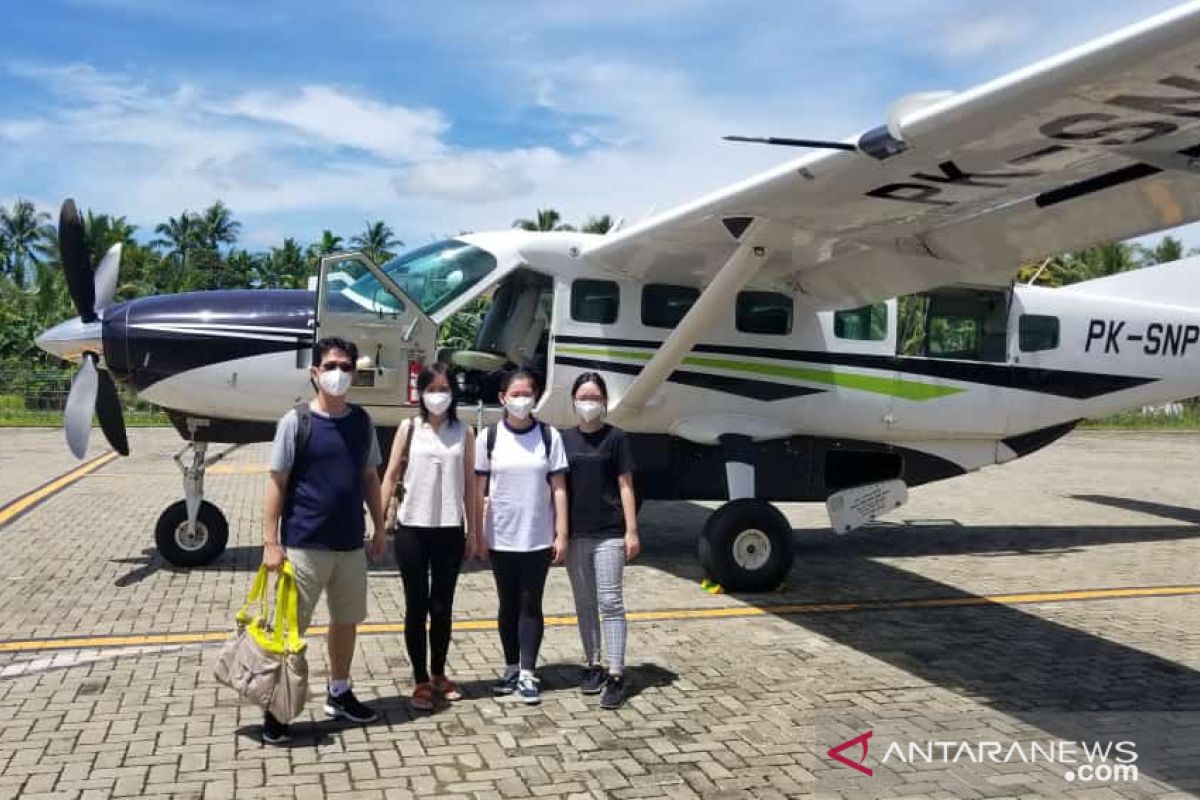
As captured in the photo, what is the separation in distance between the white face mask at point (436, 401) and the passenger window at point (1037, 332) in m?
6.71

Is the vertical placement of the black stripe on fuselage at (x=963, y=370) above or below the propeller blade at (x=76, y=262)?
below

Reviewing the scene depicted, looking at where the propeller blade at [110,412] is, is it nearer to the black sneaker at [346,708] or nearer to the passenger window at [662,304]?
the black sneaker at [346,708]

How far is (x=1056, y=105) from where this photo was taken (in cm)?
457

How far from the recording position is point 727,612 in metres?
7.61

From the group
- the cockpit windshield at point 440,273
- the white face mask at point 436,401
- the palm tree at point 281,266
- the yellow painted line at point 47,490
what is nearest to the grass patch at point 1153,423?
the cockpit windshield at point 440,273

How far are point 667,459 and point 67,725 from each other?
554cm

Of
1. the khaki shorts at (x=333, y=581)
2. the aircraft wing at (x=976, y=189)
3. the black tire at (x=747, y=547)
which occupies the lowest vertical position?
the black tire at (x=747, y=547)

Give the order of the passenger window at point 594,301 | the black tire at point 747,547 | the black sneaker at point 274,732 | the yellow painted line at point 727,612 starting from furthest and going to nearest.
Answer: the passenger window at point 594,301 < the black tire at point 747,547 < the yellow painted line at point 727,612 < the black sneaker at point 274,732

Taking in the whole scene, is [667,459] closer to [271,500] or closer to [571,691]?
[571,691]

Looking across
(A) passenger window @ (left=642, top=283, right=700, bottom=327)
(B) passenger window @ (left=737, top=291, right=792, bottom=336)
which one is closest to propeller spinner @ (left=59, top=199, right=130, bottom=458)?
(A) passenger window @ (left=642, top=283, right=700, bottom=327)

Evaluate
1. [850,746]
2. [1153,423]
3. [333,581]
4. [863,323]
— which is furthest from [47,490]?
[1153,423]

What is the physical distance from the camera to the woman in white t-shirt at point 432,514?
A: 16.9 ft

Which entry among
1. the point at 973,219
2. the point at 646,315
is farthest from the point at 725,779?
the point at 646,315

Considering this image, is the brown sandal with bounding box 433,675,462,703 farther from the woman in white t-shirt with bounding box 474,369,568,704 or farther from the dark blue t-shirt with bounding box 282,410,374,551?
the dark blue t-shirt with bounding box 282,410,374,551
